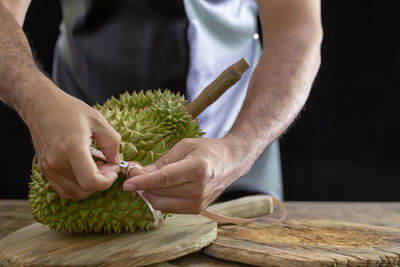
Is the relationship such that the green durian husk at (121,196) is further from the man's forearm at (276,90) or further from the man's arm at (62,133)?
the man's forearm at (276,90)

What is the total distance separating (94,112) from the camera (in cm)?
85

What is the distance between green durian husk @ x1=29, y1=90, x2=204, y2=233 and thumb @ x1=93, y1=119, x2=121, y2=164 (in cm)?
8

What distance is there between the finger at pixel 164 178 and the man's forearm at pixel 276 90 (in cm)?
21

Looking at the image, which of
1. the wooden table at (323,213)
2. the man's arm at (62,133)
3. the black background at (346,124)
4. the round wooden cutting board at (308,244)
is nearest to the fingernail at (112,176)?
the man's arm at (62,133)

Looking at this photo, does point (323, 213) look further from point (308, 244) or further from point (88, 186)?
point (88, 186)

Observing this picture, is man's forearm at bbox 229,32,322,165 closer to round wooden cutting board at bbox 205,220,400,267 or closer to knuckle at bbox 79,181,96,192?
→ round wooden cutting board at bbox 205,220,400,267

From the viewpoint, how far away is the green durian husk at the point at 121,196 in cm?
95

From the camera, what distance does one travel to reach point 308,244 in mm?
960

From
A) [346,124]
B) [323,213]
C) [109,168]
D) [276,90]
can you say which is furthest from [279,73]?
[346,124]

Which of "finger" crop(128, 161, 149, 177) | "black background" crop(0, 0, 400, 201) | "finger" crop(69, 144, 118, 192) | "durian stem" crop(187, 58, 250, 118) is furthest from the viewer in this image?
"black background" crop(0, 0, 400, 201)

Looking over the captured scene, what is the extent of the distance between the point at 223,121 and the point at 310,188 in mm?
1367

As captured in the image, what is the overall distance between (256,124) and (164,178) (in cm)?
34

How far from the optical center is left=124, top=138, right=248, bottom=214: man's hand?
862mm

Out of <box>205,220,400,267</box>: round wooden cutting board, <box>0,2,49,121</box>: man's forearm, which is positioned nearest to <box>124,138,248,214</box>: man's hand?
<box>205,220,400,267</box>: round wooden cutting board
